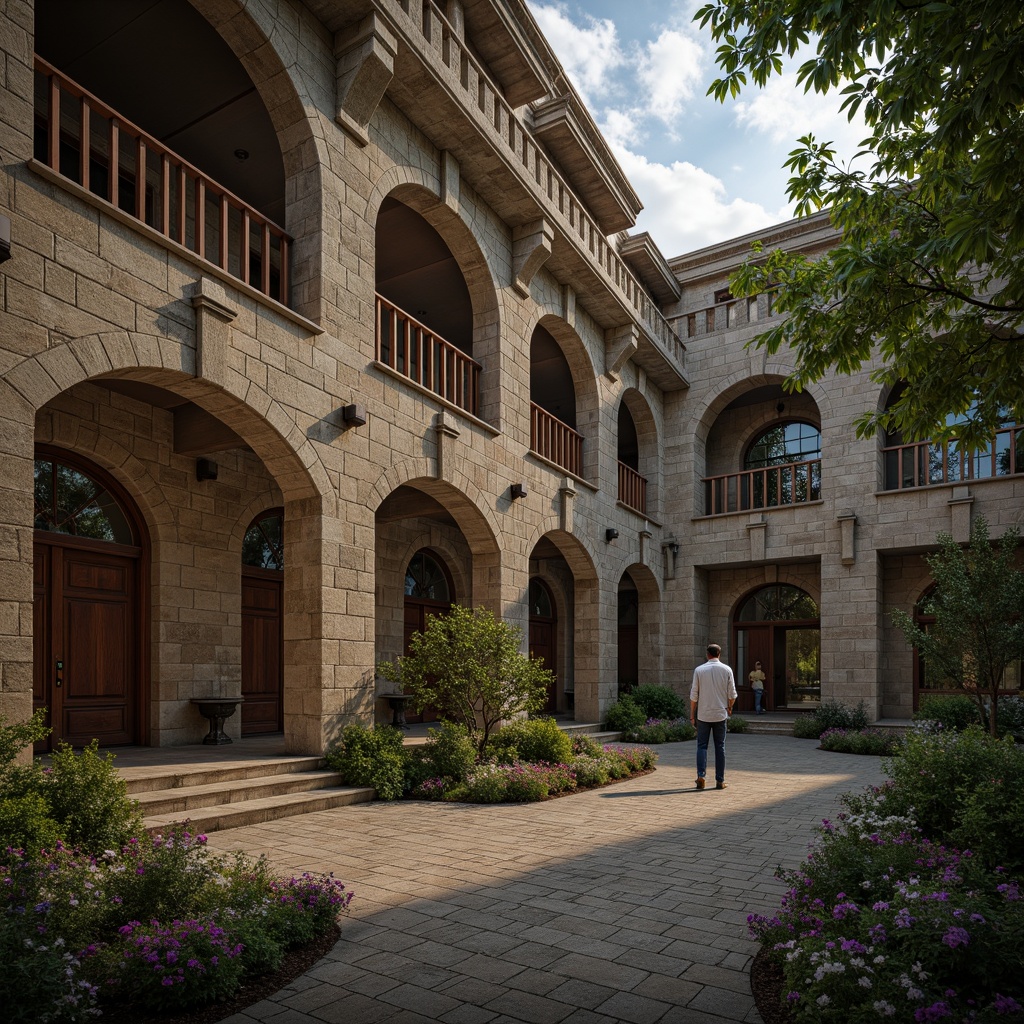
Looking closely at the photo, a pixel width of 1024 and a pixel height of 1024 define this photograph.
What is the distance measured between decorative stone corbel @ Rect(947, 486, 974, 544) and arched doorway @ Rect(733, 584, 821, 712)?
3943 mm

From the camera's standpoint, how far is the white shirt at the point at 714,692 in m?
9.23

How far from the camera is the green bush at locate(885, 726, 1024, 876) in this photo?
173 inches

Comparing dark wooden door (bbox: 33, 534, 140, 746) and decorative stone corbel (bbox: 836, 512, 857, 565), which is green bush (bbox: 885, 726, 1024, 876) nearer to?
dark wooden door (bbox: 33, 534, 140, 746)

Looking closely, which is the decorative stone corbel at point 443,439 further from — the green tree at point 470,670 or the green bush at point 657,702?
the green bush at point 657,702

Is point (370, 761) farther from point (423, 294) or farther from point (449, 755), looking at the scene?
point (423, 294)

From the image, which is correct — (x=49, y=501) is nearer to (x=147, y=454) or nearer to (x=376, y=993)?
(x=147, y=454)

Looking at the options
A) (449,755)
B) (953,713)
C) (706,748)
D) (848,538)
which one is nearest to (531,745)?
(449,755)

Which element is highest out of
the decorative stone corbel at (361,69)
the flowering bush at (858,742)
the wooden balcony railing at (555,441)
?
the decorative stone corbel at (361,69)

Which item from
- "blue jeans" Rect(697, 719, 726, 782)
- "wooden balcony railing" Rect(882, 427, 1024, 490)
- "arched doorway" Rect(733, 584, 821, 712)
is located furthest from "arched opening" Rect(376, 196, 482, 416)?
"arched doorway" Rect(733, 584, 821, 712)

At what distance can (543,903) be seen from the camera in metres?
4.84

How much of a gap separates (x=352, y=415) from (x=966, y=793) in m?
6.84

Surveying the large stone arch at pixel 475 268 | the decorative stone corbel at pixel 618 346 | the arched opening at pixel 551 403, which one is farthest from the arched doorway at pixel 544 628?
the large stone arch at pixel 475 268

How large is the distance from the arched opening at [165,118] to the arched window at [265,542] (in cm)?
358

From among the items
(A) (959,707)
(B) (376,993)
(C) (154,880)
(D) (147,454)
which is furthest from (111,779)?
(A) (959,707)
